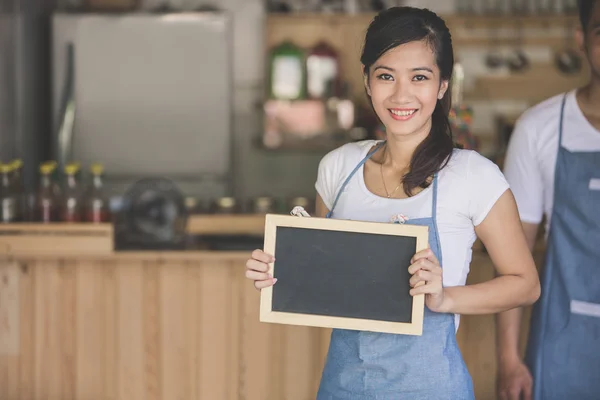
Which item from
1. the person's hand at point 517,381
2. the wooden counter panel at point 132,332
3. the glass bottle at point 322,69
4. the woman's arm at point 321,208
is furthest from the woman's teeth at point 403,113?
the glass bottle at point 322,69

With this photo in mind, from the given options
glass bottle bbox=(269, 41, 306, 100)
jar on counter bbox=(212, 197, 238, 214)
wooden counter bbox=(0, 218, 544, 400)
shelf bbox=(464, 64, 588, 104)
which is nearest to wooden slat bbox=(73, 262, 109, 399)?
wooden counter bbox=(0, 218, 544, 400)

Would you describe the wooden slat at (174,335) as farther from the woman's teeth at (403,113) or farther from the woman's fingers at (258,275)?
the woman's teeth at (403,113)

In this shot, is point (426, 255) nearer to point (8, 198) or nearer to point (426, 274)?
point (426, 274)

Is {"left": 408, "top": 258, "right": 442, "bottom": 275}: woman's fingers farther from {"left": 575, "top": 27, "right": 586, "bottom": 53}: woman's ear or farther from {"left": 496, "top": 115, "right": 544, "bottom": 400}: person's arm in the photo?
{"left": 575, "top": 27, "right": 586, "bottom": 53}: woman's ear

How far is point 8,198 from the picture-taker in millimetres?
3012

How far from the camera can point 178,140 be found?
16.4ft

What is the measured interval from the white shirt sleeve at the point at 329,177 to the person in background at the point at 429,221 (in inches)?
4.8

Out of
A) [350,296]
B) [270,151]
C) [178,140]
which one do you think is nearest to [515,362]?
[350,296]

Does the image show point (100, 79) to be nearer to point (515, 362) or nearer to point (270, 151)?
point (270, 151)

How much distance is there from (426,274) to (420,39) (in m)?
0.47

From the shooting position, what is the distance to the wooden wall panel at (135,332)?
2.91m

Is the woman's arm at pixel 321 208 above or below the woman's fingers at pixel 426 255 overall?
above

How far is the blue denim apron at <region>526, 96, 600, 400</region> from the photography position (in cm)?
208

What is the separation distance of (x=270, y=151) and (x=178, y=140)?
0.76 metres
